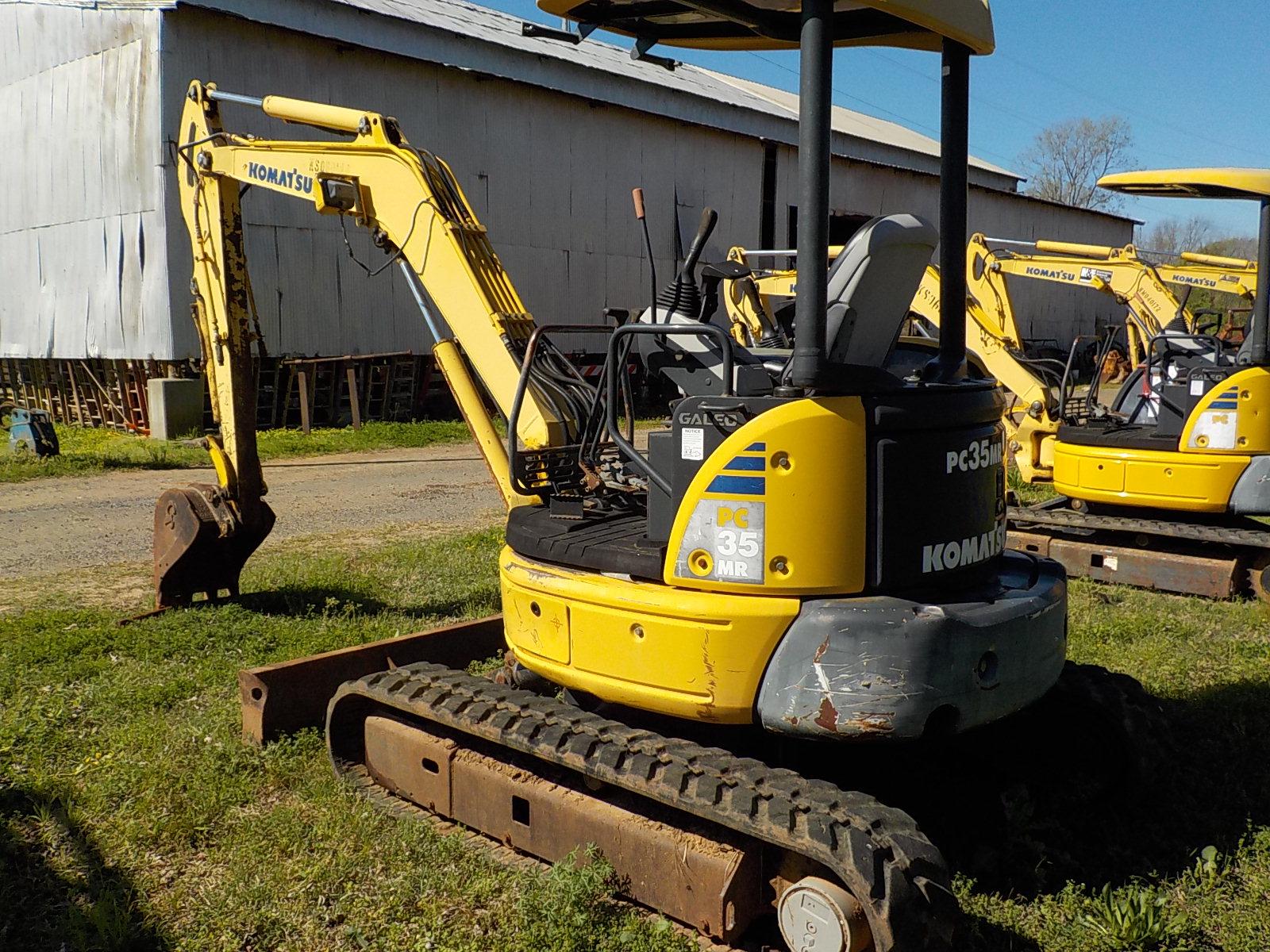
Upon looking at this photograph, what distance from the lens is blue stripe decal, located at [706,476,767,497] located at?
4.03 metres

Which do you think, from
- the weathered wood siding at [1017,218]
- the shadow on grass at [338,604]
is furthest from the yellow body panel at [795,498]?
the weathered wood siding at [1017,218]

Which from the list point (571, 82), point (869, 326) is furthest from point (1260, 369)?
point (571, 82)

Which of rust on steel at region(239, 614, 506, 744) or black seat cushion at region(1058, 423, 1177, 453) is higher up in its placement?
black seat cushion at region(1058, 423, 1177, 453)

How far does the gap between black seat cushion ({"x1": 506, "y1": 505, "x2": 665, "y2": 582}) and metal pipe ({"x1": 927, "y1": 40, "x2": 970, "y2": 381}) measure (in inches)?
58.6

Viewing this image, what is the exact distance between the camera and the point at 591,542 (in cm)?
462

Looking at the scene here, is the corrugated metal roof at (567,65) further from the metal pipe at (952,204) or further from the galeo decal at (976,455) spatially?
the galeo decal at (976,455)

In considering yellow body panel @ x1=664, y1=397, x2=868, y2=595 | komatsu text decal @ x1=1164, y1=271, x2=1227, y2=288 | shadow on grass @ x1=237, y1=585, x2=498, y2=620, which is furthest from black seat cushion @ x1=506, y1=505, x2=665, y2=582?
komatsu text decal @ x1=1164, y1=271, x2=1227, y2=288

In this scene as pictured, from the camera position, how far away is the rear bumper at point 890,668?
3918 mm

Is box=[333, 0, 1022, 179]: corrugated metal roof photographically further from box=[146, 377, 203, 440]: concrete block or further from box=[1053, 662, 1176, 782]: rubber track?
box=[1053, 662, 1176, 782]: rubber track

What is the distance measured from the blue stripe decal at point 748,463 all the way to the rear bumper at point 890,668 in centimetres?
52

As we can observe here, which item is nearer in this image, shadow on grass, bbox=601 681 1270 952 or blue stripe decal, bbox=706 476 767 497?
blue stripe decal, bbox=706 476 767 497

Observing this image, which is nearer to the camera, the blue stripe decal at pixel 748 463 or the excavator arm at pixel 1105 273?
the blue stripe decal at pixel 748 463

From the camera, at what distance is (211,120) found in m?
7.79

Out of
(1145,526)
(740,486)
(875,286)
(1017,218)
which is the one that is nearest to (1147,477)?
(1145,526)
